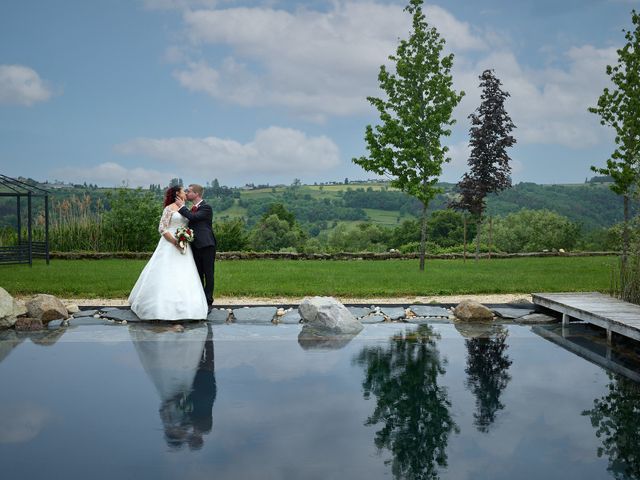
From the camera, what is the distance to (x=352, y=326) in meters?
8.92

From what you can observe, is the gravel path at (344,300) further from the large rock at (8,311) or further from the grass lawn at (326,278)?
the large rock at (8,311)

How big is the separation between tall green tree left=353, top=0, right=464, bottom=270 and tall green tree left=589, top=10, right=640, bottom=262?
4.10 metres

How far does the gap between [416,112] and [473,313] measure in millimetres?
9398

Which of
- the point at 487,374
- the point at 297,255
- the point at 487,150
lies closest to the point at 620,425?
the point at 487,374

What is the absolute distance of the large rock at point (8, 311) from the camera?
351 inches

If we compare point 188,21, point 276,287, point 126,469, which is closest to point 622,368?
point 126,469

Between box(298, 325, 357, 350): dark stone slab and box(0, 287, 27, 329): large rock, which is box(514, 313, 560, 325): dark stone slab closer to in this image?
box(298, 325, 357, 350): dark stone slab

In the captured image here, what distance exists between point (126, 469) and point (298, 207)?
45734 mm

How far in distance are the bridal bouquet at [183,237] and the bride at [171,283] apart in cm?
5

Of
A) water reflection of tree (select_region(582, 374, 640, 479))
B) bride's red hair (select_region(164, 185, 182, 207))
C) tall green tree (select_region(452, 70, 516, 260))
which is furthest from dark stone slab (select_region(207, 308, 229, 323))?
tall green tree (select_region(452, 70, 516, 260))

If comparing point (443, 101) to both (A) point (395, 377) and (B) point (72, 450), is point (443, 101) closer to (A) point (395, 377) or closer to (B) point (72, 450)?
(A) point (395, 377)

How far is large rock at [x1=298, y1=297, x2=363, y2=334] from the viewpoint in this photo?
886 centimetres

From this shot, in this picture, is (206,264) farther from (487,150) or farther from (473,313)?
(487,150)

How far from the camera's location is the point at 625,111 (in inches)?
612
